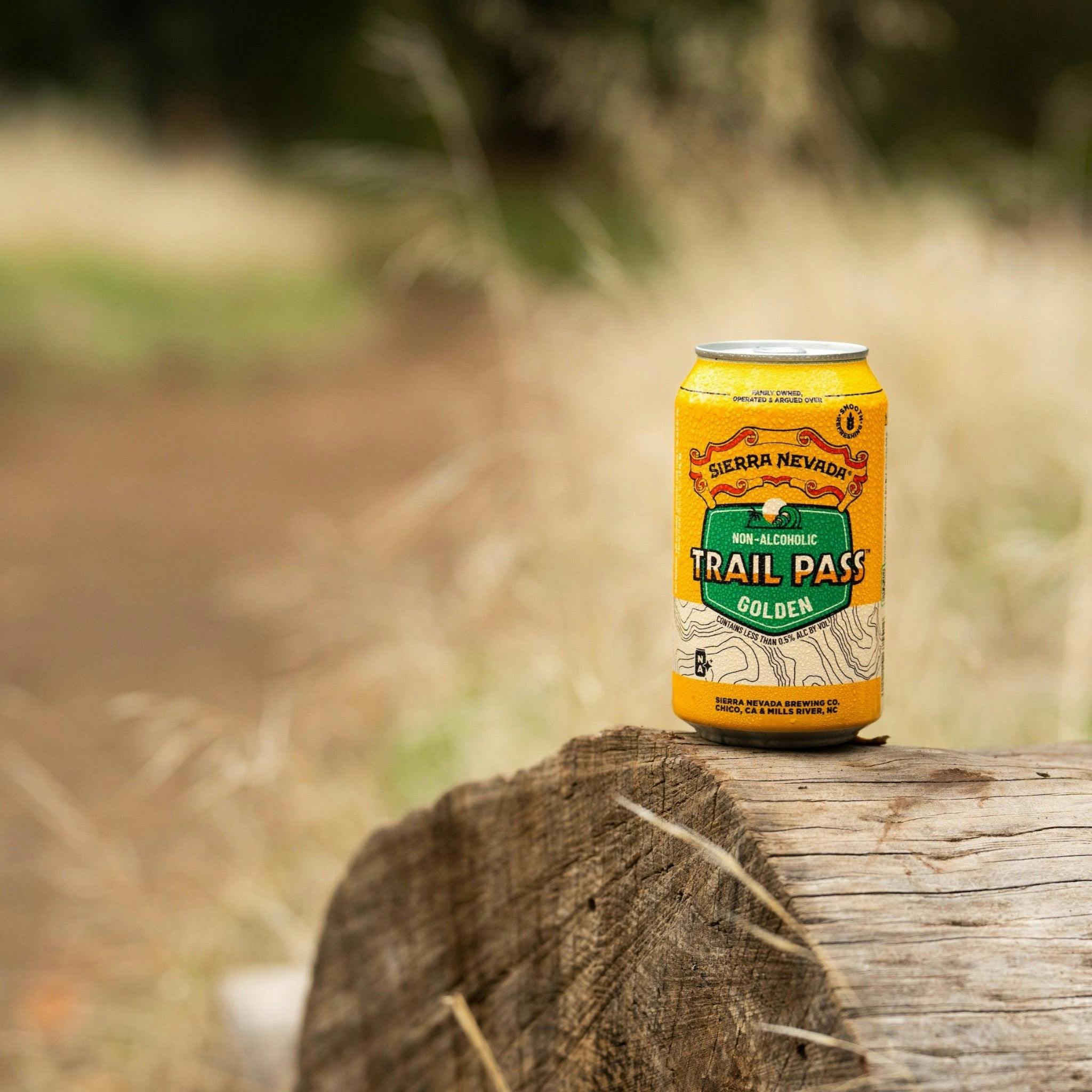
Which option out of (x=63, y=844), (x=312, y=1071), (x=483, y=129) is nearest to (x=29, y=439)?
(x=63, y=844)

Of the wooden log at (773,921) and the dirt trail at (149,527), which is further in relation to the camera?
the dirt trail at (149,527)

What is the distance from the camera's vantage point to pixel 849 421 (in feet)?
4.14

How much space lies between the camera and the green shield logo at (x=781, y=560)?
1.27 meters

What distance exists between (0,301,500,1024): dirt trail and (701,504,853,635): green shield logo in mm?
1655

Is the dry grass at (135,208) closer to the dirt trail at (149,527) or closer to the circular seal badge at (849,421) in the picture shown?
the dirt trail at (149,527)

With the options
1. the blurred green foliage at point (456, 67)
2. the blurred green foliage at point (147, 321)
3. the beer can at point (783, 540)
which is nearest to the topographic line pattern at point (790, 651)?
the beer can at point (783, 540)

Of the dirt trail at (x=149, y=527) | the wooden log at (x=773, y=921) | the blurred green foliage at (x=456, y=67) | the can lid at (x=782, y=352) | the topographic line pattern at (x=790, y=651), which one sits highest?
the blurred green foliage at (x=456, y=67)

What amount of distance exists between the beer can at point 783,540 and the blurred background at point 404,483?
31.2 inches

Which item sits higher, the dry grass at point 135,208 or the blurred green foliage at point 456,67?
the blurred green foliage at point 456,67

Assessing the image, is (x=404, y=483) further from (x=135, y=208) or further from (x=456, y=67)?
(x=456, y=67)

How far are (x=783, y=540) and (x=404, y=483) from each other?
600cm

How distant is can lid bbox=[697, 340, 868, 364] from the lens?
127 cm

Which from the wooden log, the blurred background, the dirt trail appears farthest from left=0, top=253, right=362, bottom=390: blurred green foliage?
the wooden log

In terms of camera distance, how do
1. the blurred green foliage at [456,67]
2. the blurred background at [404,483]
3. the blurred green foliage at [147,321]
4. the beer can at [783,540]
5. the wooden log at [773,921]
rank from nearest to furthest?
the wooden log at [773,921] → the beer can at [783,540] → the blurred background at [404,483] → the blurred green foliage at [147,321] → the blurred green foliage at [456,67]
